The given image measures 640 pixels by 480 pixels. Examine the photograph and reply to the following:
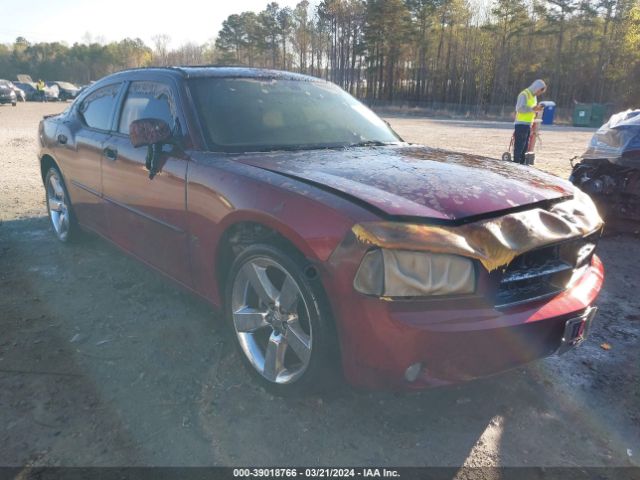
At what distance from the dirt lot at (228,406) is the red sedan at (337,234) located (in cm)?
28

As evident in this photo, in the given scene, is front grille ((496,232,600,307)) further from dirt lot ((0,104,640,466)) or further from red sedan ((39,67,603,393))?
dirt lot ((0,104,640,466))

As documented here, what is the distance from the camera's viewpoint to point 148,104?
357cm

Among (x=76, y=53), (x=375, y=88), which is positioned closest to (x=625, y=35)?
(x=375, y=88)

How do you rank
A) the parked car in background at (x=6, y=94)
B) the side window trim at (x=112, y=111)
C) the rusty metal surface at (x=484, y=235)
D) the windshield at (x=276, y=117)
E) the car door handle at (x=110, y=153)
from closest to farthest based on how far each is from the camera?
the rusty metal surface at (x=484, y=235), the windshield at (x=276, y=117), the car door handle at (x=110, y=153), the side window trim at (x=112, y=111), the parked car in background at (x=6, y=94)

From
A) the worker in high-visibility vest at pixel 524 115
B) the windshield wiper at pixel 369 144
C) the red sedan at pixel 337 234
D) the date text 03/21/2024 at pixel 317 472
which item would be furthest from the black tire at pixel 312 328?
the worker in high-visibility vest at pixel 524 115

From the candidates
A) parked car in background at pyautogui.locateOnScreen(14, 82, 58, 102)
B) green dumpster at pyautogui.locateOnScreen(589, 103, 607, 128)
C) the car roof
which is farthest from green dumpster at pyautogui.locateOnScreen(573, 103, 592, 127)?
parked car in background at pyautogui.locateOnScreen(14, 82, 58, 102)

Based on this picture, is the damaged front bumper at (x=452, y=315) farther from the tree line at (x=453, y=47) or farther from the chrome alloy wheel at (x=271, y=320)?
the tree line at (x=453, y=47)

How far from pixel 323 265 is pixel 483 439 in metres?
1.12

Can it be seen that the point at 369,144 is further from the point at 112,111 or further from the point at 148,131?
the point at 112,111

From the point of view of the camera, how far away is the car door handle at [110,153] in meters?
3.69

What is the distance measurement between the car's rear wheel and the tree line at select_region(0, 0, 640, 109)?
Result: 142 ft

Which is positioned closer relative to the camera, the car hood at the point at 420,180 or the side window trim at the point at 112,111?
the car hood at the point at 420,180

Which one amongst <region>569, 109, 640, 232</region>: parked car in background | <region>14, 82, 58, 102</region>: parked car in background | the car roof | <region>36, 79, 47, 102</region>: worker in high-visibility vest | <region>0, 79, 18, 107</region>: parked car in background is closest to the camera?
the car roof

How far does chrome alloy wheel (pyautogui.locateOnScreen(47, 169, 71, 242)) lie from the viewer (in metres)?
4.84
